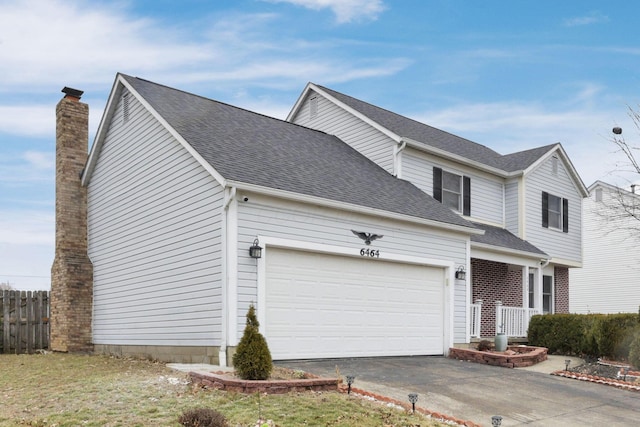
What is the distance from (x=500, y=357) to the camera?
14.9 metres

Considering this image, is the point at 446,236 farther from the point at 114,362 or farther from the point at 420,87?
the point at 114,362

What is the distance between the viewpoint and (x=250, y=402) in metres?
8.55

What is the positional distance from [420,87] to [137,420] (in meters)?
11.6

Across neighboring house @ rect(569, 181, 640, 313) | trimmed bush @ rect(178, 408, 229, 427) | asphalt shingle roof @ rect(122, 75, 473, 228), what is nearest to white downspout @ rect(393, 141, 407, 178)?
asphalt shingle roof @ rect(122, 75, 473, 228)

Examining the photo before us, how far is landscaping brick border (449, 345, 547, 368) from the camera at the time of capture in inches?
587

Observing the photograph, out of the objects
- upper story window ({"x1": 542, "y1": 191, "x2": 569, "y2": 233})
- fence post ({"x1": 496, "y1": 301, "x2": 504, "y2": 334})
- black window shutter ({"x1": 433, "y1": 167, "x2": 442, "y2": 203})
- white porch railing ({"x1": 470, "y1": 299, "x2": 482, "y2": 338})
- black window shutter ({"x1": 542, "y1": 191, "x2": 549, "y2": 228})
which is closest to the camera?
white porch railing ({"x1": 470, "y1": 299, "x2": 482, "y2": 338})

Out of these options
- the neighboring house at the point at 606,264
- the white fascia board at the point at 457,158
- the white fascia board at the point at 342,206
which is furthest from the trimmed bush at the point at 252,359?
the neighboring house at the point at 606,264

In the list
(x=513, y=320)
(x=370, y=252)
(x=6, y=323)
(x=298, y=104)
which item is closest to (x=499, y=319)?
(x=513, y=320)

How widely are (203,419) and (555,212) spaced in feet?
67.5

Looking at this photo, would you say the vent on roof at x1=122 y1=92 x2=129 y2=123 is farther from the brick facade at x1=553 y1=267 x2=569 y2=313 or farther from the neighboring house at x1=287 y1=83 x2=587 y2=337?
the brick facade at x1=553 y1=267 x2=569 y2=313

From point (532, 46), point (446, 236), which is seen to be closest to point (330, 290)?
point (446, 236)

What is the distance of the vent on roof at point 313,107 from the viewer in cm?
2292

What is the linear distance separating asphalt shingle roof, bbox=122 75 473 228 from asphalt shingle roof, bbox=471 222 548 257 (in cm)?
258

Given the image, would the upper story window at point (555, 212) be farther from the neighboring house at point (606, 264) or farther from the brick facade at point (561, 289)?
the neighboring house at point (606, 264)
